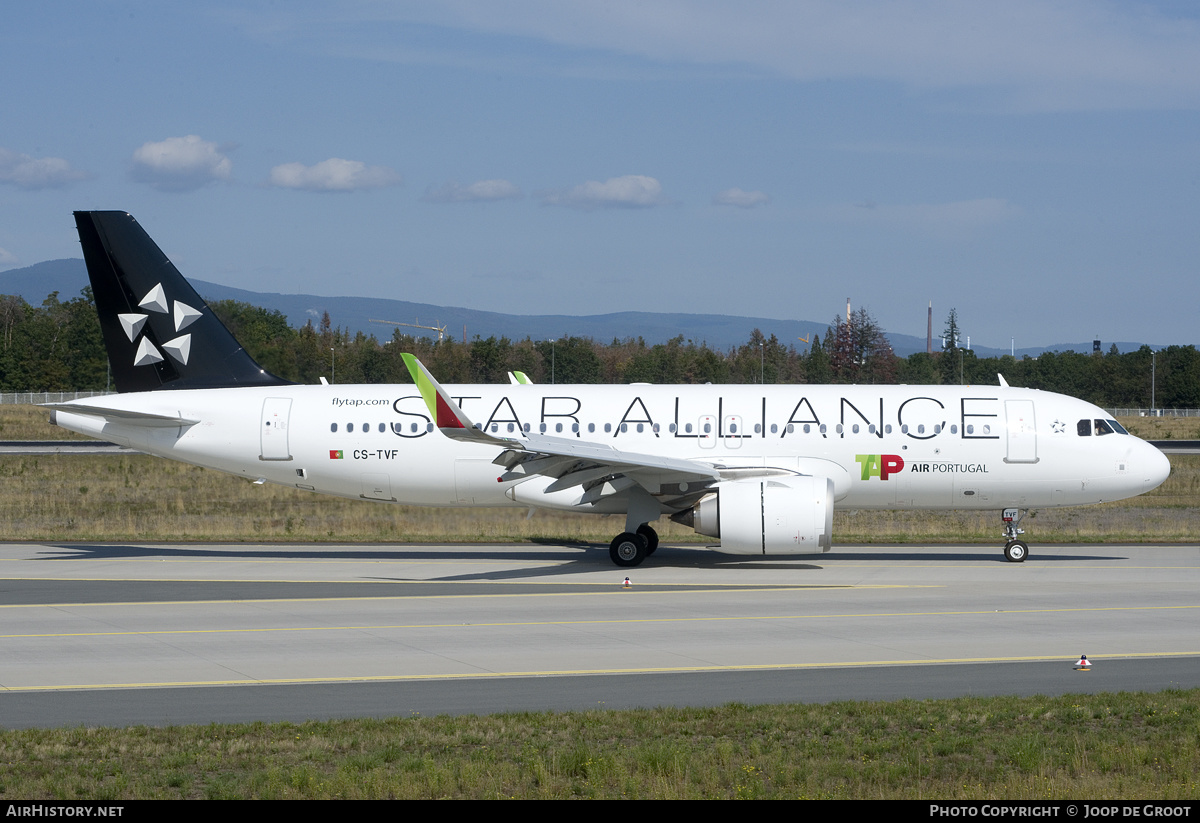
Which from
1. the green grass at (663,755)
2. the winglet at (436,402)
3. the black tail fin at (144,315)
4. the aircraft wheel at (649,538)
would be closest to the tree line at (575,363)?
the black tail fin at (144,315)

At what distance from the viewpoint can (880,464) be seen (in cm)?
2647

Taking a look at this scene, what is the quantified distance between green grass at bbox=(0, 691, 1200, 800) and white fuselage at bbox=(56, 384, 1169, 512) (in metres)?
13.7

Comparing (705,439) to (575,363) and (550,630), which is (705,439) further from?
(575,363)

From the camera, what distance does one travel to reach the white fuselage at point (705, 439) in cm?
2648

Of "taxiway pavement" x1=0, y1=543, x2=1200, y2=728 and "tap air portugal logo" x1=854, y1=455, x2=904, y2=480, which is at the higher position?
"tap air portugal logo" x1=854, y1=455, x2=904, y2=480

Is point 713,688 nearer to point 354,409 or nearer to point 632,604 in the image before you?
point 632,604

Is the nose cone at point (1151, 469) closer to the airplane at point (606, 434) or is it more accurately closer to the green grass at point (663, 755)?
the airplane at point (606, 434)

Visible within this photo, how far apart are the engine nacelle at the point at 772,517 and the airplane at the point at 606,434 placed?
1546 mm

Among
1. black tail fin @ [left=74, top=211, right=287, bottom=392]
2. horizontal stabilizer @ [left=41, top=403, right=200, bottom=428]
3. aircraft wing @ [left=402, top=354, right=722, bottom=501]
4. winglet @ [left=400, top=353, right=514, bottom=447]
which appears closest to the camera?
winglet @ [left=400, top=353, right=514, bottom=447]

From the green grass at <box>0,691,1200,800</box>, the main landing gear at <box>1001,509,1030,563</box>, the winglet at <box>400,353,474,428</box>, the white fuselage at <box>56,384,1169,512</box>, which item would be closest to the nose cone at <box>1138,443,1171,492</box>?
the white fuselage at <box>56,384,1169,512</box>

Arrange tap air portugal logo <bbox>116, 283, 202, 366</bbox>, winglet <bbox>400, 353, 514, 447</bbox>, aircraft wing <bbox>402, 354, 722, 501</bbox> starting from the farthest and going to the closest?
tap air portugal logo <bbox>116, 283, 202, 366</bbox>
aircraft wing <bbox>402, 354, 722, 501</bbox>
winglet <bbox>400, 353, 514, 447</bbox>

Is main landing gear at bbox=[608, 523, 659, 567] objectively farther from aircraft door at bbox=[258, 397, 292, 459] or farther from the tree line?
the tree line

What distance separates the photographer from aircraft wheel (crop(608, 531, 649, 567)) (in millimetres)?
25828

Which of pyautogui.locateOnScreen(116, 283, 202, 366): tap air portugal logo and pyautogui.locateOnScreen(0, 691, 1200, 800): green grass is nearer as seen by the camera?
pyautogui.locateOnScreen(0, 691, 1200, 800): green grass
